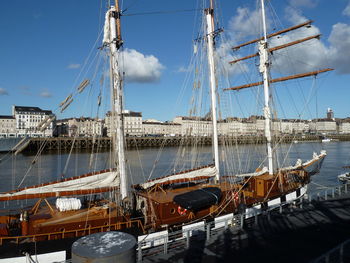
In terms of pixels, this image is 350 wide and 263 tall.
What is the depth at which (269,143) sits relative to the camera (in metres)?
20.2

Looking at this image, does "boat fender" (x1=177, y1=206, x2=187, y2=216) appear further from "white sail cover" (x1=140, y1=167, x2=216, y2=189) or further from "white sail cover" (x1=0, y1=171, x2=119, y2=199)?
"white sail cover" (x1=0, y1=171, x2=119, y2=199)

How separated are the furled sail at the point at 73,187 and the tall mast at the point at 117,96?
482 millimetres

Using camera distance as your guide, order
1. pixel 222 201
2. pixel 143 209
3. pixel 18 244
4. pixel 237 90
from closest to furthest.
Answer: pixel 18 244, pixel 143 209, pixel 222 201, pixel 237 90

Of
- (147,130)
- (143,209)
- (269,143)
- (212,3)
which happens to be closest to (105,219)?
(143,209)

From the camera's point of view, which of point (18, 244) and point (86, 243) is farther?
point (18, 244)

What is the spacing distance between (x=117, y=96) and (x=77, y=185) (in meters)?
4.54

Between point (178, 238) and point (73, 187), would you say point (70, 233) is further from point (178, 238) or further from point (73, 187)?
point (178, 238)

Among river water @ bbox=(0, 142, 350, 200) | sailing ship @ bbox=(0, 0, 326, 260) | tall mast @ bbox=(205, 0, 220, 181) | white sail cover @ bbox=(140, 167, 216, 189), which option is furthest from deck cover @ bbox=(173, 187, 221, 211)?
tall mast @ bbox=(205, 0, 220, 181)

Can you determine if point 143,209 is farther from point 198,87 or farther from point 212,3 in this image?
point 212,3

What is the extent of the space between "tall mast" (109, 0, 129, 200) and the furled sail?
0.48 metres

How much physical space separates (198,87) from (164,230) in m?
10.7

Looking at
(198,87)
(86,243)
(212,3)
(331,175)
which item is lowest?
(331,175)

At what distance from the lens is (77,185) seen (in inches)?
483

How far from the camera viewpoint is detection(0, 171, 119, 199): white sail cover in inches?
447
